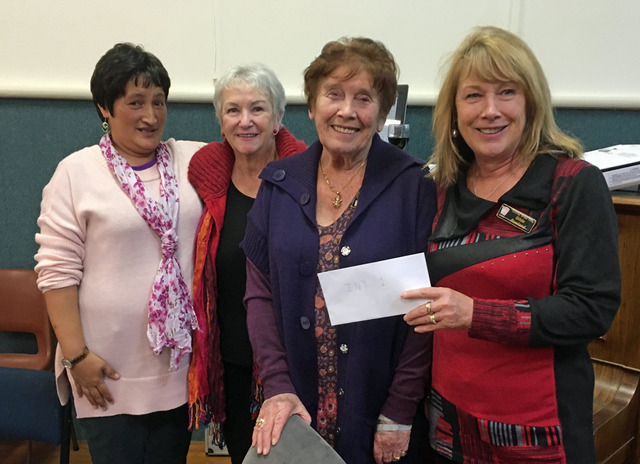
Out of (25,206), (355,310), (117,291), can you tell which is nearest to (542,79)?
(355,310)

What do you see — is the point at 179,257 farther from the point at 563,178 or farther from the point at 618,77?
the point at 618,77

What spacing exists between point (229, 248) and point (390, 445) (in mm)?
760

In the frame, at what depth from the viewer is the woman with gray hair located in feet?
5.40

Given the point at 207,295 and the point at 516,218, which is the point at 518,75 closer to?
the point at 516,218

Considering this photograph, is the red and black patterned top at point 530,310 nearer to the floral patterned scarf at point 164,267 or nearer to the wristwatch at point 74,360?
the floral patterned scarf at point 164,267

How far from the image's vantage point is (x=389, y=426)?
127 cm

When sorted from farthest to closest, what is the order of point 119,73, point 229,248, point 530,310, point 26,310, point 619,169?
point 26,310 → point 619,169 → point 229,248 → point 119,73 → point 530,310

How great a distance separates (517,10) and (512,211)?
1682 millimetres

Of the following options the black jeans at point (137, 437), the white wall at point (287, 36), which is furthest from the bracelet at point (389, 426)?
the white wall at point (287, 36)

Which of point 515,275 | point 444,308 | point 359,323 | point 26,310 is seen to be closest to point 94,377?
point 359,323

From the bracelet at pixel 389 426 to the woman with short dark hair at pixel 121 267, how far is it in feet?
2.25

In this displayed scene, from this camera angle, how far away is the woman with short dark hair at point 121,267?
1524 millimetres

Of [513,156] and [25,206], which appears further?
[25,206]

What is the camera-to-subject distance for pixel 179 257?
5.42 ft
